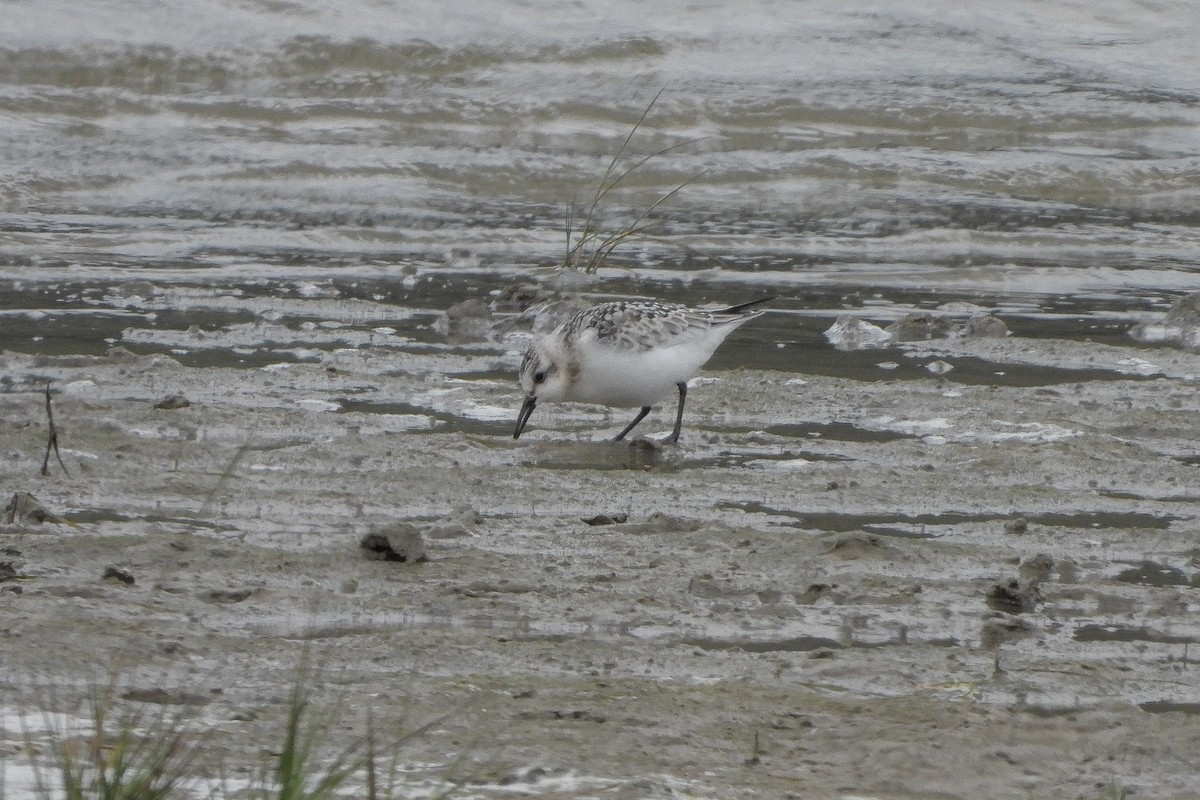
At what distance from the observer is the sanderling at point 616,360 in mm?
6246

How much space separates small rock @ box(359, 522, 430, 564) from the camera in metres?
4.39

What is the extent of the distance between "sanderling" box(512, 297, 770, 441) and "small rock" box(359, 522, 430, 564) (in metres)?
1.70

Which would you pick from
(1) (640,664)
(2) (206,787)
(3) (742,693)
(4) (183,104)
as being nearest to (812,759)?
(3) (742,693)

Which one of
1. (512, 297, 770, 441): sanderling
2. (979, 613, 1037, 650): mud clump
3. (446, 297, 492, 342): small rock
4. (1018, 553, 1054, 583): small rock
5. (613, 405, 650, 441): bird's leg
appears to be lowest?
(613, 405, 650, 441): bird's leg

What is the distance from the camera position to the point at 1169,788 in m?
3.22

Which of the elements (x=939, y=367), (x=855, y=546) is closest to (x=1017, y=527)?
(x=855, y=546)

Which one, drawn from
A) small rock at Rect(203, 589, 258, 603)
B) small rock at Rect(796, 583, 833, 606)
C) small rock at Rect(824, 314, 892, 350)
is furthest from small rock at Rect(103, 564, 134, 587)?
small rock at Rect(824, 314, 892, 350)

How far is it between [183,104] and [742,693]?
11.6 metres

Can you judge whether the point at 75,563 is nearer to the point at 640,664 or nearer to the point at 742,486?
the point at 640,664

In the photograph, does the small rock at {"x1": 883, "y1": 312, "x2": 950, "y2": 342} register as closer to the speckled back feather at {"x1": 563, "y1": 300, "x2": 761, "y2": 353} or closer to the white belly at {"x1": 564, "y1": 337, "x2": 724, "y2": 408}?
the speckled back feather at {"x1": 563, "y1": 300, "x2": 761, "y2": 353}

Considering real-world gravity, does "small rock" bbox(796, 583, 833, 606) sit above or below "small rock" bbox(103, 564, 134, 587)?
below

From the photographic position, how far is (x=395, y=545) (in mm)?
4391

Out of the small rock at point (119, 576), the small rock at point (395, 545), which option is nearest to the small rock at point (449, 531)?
the small rock at point (395, 545)

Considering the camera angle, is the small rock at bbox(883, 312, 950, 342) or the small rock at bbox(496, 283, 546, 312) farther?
the small rock at bbox(496, 283, 546, 312)
